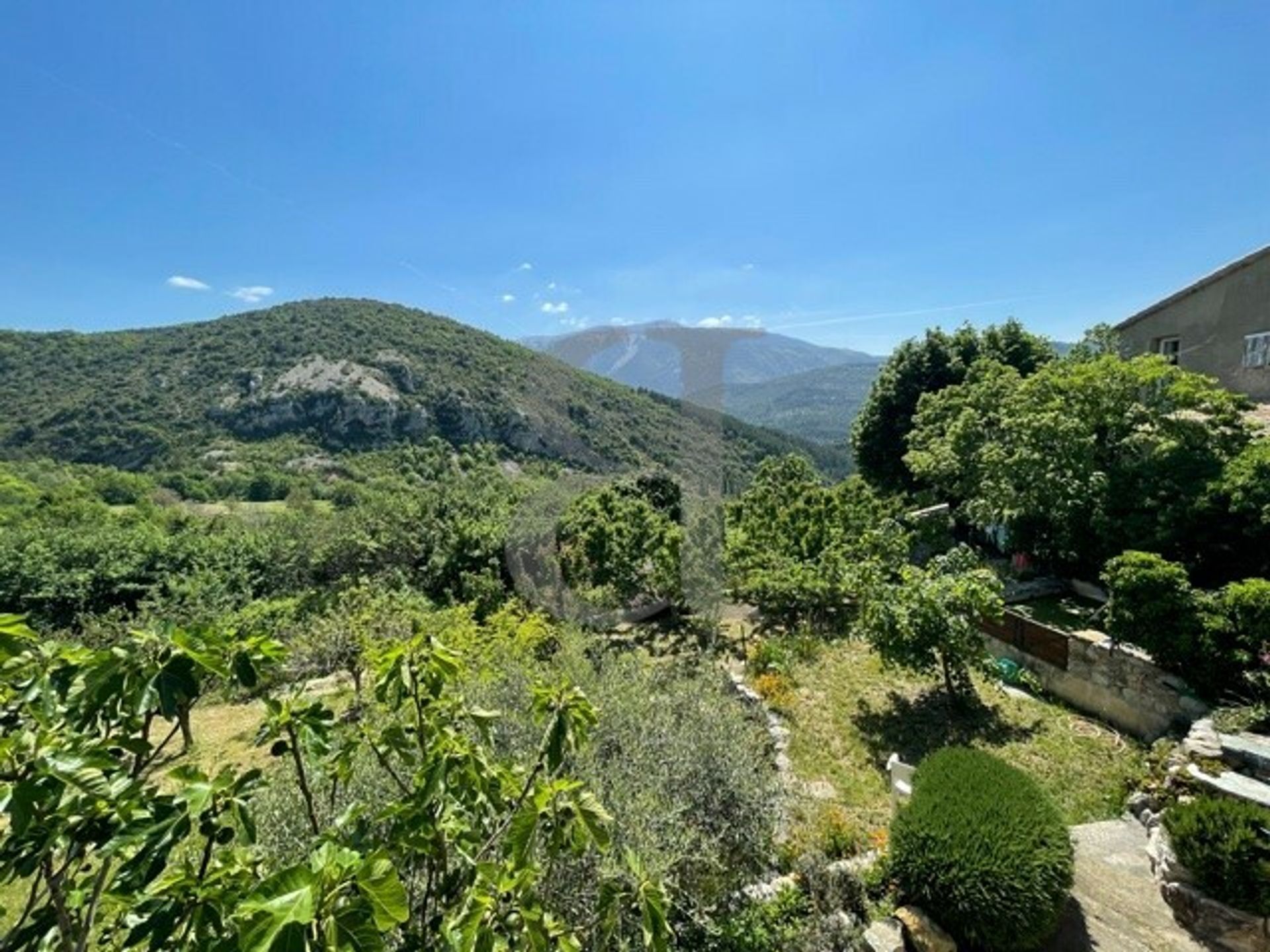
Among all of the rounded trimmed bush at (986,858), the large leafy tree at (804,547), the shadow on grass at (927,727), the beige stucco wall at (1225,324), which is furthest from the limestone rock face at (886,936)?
the beige stucco wall at (1225,324)

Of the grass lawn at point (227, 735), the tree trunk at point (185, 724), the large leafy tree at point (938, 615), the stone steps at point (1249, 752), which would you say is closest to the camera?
the tree trunk at point (185, 724)

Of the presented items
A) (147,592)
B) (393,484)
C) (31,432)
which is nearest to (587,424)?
(393,484)

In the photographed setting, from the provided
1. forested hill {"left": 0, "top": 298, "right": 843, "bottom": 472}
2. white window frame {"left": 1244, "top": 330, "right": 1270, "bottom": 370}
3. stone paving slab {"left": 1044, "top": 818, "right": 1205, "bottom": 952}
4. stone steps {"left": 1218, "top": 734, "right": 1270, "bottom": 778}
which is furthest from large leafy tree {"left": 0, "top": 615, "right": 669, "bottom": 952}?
forested hill {"left": 0, "top": 298, "right": 843, "bottom": 472}

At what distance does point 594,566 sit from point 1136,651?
1044 cm

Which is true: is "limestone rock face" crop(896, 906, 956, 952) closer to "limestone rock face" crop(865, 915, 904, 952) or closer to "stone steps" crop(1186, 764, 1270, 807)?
"limestone rock face" crop(865, 915, 904, 952)

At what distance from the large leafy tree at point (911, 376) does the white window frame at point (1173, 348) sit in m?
4.51

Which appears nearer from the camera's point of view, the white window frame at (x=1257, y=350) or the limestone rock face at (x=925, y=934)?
the limestone rock face at (x=925, y=934)

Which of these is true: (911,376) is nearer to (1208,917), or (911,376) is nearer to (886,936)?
(1208,917)

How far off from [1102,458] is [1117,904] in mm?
9258

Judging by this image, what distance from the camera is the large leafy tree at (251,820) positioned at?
129cm

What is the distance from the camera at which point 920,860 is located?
14.7ft

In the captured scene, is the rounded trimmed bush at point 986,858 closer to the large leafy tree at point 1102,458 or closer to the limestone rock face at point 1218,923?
the limestone rock face at point 1218,923

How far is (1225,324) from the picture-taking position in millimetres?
13375

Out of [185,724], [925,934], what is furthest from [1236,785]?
[185,724]
